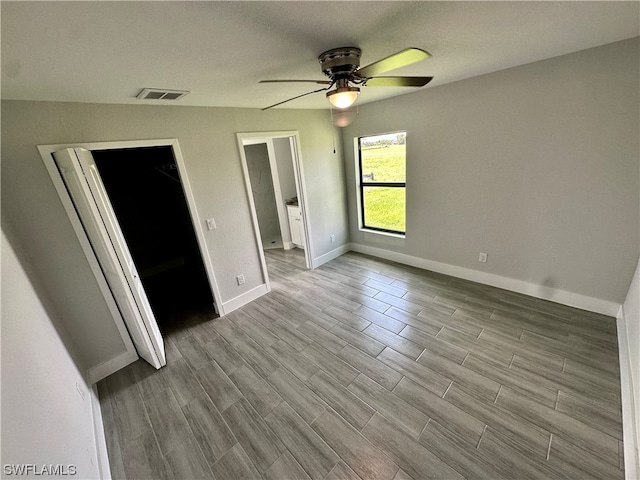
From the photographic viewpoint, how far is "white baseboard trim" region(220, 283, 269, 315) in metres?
3.16

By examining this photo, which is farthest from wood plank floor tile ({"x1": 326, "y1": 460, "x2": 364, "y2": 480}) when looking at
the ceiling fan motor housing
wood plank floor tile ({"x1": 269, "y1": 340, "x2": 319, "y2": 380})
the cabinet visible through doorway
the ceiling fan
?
the cabinet visible through doorway

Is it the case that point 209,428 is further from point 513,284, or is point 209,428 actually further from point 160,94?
point 513,284

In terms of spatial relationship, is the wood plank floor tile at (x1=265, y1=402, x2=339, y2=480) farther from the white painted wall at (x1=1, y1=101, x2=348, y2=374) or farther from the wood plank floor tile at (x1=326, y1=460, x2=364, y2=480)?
the white painted wall at (x1=1, y1=101, x2=348, y2=374)

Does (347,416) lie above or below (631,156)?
below

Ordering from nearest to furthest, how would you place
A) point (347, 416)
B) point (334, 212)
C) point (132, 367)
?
point (347, 416)
point (132, 367)
point (334, 212)

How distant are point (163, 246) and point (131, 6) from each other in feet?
13.6

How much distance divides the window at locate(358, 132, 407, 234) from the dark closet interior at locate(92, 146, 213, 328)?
9.32 feet

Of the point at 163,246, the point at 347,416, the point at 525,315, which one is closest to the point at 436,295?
the point at 525,315

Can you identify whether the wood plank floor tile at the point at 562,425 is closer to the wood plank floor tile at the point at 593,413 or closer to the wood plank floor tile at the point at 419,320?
the wood plank floor tile at the point at 593,413

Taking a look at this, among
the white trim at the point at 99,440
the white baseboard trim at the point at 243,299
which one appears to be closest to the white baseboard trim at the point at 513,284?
the white baseboard trim at the point at 243,299

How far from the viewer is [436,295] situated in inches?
121

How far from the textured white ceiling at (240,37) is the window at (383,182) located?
5.34 ft

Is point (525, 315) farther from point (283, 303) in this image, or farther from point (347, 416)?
point (283, 303)

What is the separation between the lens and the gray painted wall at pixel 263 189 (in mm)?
5254
